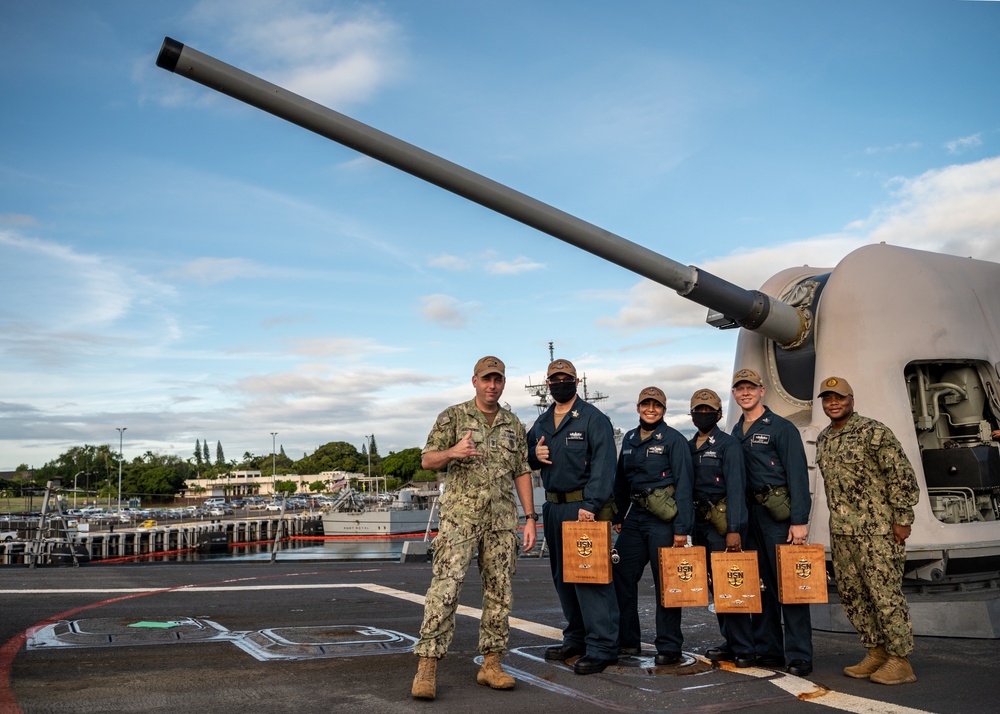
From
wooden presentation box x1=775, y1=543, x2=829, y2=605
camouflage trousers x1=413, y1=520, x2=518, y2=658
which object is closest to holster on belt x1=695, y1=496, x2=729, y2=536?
wooden presentation box x1=775, y1=543, x2=829, y2=605

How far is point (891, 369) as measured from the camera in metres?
7.07

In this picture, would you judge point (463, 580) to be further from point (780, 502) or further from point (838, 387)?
point (838, 387)

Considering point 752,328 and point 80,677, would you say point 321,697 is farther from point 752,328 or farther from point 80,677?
point 752,328

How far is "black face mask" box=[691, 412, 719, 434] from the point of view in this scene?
578 cm

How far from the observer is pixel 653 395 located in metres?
5.67

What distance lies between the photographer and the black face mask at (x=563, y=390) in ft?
17.8

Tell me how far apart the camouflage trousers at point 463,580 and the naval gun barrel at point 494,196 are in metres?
2.50

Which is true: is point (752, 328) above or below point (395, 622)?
above

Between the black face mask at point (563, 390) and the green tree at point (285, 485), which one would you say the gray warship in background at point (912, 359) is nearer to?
the black face mask at point (563, 390)

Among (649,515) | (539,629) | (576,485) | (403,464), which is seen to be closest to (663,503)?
(649,515)

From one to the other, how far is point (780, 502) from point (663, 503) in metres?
0.78

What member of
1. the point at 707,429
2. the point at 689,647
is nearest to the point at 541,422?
the point at 707,429

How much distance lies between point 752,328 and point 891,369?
3.82 ft

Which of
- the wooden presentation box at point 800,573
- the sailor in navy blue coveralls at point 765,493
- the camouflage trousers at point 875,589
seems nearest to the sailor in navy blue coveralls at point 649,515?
the sailor in navy blue coveralls at point 765,493
